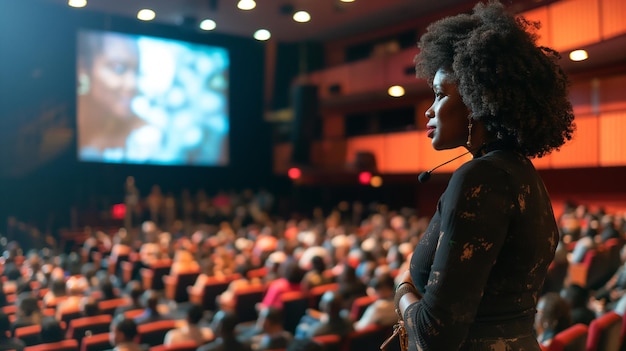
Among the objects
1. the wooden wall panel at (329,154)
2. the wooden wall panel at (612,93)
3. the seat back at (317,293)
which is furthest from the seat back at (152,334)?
the wooden wall panel at (329,154)

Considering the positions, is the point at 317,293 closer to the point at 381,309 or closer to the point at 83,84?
the point at 381,309

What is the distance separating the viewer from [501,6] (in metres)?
1.45

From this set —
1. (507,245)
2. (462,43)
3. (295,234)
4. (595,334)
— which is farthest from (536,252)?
(295,234)

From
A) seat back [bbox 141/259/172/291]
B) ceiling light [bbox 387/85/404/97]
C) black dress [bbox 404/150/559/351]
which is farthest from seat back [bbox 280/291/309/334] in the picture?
ceiling light [bbox 387/85/404/97]

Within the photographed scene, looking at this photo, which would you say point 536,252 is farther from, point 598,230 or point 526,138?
point 598,230

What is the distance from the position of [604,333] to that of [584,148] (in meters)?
7.74

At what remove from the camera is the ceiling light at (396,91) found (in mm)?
13016

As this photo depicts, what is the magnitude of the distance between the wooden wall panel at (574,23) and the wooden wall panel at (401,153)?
170 inches

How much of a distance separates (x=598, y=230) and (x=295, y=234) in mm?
5010

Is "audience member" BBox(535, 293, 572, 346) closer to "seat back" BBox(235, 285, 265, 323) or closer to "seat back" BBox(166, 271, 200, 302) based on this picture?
"seat back" BBox(235, 285, 265, 323)

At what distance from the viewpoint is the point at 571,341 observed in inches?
107

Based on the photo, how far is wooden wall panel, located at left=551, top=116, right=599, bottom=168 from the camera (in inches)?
386

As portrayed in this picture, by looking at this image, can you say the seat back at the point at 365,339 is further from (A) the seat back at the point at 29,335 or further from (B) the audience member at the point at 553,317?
(A) the seat back at the point at 29,335

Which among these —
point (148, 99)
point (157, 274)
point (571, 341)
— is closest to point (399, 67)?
point (148, 99)
